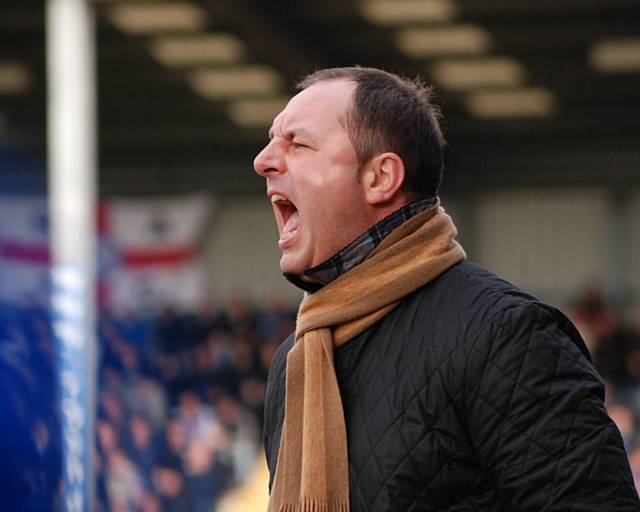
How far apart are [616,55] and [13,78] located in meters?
7.93

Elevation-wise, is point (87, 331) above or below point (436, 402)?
below

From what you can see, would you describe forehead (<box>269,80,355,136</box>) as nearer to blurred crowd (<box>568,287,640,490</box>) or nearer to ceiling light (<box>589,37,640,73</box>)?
blurred crowd (<box>568,287,640,490</box>)

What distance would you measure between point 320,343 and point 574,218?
21847 millimetres

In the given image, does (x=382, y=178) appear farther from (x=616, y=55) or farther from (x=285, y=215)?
(x=616, y=55)

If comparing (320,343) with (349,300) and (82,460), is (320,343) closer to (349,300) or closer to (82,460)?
(349,300)

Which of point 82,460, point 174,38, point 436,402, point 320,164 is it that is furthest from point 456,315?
point 174,38

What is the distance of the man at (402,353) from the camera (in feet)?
7.48

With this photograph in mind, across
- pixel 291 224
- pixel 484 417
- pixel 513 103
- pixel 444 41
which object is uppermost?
pixel 444 41

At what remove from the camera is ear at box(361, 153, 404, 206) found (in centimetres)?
260

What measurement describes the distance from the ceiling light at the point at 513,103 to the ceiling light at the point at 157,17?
559 cm

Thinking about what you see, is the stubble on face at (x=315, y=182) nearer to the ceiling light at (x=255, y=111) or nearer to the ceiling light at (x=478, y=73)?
the ceiling light at (x=478, y=73)

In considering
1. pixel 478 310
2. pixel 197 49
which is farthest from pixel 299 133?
pixel 197 49

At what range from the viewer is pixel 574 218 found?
24.0 meters

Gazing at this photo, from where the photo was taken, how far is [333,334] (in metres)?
2.59
